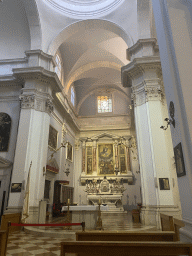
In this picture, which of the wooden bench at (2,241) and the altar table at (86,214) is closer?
the wooden bench at (2,241)

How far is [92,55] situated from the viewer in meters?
15.1

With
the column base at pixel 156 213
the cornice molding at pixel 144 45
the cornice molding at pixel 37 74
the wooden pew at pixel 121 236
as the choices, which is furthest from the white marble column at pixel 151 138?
the wooden pew at pixel 121 236

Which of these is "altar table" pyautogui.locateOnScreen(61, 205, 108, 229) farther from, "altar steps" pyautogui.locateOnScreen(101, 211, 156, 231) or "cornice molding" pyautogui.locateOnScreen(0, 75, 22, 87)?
"cornice molding" pyautogui.locateOnScreen(0, 75, 22, 87)

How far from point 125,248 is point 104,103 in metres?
17.9

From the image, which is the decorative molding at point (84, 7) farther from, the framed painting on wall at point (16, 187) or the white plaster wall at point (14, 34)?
the framed painting on wall at point (16, 187)

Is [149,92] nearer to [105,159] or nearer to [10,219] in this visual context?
[10,219]

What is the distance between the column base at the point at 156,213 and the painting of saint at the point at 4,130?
22.8 ft

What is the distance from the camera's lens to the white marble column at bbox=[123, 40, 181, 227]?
794 cm

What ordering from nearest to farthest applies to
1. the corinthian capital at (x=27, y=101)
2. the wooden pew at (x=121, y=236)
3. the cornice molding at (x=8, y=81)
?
the wooden pew at (x=121, y=236)
the corinthian capital at (x=27, y=101)
the cornice molding at (x=8, y=81)

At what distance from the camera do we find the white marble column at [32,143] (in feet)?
27.9

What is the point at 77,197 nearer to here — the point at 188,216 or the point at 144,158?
the point at 144,158

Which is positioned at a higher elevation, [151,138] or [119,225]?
[151,138]

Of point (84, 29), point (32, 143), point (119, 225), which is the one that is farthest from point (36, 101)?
point (119, 225)

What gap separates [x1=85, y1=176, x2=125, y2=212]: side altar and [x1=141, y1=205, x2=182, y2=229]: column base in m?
6.22
